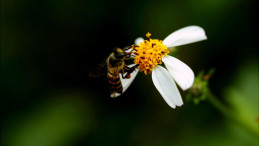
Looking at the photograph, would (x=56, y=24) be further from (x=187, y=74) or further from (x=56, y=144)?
(x=187, y=74)

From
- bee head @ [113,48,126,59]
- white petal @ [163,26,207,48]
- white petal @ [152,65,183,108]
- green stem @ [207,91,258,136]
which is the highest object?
bee head @ [113,48,126,59]

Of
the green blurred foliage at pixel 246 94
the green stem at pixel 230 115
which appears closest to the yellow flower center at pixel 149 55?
the green stem at pixel 230 115

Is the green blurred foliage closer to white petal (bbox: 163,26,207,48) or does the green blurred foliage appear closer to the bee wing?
white petal (bbox: 163,26,207,48)

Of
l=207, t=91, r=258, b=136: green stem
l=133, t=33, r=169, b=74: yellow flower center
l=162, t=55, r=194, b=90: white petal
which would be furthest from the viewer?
l=207, t=91, r=258, b=136: green stem

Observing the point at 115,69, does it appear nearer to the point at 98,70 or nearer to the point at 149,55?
the point at 98,70

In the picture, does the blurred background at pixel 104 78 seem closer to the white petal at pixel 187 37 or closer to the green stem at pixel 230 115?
the green stem at pixel 230 115

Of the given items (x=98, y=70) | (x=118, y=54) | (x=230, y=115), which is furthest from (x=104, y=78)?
(x=118, y=54)

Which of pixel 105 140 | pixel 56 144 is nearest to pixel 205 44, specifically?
pixel 105 140

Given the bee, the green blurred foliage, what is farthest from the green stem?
the bee
